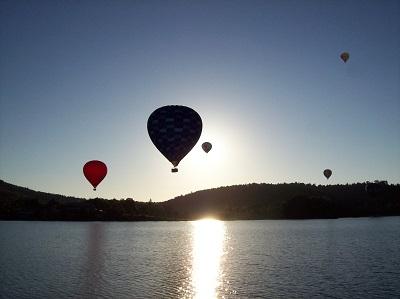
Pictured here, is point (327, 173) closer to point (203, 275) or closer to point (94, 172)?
point (94, 172)

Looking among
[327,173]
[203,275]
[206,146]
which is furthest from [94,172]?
[327,173]

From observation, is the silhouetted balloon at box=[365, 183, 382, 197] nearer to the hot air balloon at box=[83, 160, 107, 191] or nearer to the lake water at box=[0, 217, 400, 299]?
the lake water at box=[0, 217, 400, 299]

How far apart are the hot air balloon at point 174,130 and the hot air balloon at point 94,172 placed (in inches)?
997

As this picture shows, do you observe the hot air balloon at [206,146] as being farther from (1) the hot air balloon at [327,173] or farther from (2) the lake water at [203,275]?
(1) the hot air balloon at [327,173]

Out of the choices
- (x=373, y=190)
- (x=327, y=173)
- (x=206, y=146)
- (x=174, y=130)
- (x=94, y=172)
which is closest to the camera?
(x=174, y=130)

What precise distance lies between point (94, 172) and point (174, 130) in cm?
2901

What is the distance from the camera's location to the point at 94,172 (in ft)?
287

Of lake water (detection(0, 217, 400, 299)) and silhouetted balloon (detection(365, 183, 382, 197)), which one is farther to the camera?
silhouetted balloon (detection(365, 183, 382, 197))

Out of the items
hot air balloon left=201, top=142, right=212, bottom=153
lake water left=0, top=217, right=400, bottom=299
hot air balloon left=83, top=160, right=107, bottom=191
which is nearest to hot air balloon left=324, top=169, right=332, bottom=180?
hot air balloon left=201, top=142, right=212, bottom=153

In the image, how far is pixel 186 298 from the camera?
34.5 m

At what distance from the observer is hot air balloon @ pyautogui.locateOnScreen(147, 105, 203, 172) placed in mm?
65188

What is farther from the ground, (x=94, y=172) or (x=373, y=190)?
(x=373, y=190)

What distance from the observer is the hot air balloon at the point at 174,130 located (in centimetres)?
6519

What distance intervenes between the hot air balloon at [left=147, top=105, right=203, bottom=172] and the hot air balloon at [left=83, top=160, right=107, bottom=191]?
997 inches
